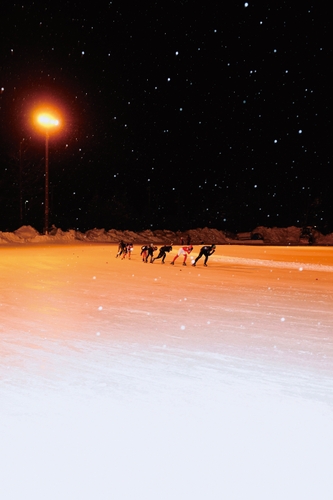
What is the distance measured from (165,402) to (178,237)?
40.9 meters

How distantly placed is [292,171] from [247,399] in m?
53.4

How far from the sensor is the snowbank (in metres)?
36.6

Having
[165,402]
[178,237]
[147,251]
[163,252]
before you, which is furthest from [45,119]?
[165,402]

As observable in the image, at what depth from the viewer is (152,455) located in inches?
117

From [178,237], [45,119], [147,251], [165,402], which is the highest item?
[45,119]

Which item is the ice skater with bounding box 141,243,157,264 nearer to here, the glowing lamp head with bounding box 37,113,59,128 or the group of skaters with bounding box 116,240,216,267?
the group of skaters with bounding box 116,240,216,267

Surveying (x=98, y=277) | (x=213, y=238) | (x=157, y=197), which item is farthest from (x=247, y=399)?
(x=157, y=197)

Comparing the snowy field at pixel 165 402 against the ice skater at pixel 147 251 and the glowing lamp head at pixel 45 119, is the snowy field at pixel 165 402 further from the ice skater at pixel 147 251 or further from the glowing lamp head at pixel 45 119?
the glowing lamp head at pixel 45 119

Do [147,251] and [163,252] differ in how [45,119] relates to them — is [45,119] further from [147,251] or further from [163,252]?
[163,252]

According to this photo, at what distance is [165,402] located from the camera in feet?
12.6

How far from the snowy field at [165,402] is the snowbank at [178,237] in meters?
28.8

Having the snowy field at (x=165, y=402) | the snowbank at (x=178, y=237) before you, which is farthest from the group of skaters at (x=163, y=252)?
the snowbank at (x=178, y=237)

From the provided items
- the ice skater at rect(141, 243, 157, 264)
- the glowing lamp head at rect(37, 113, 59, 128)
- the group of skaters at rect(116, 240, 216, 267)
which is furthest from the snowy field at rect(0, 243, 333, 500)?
the glowing lamp head at rect(37, 113, 59, 128)

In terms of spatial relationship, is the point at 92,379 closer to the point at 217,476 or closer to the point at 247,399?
the point at 247,399
